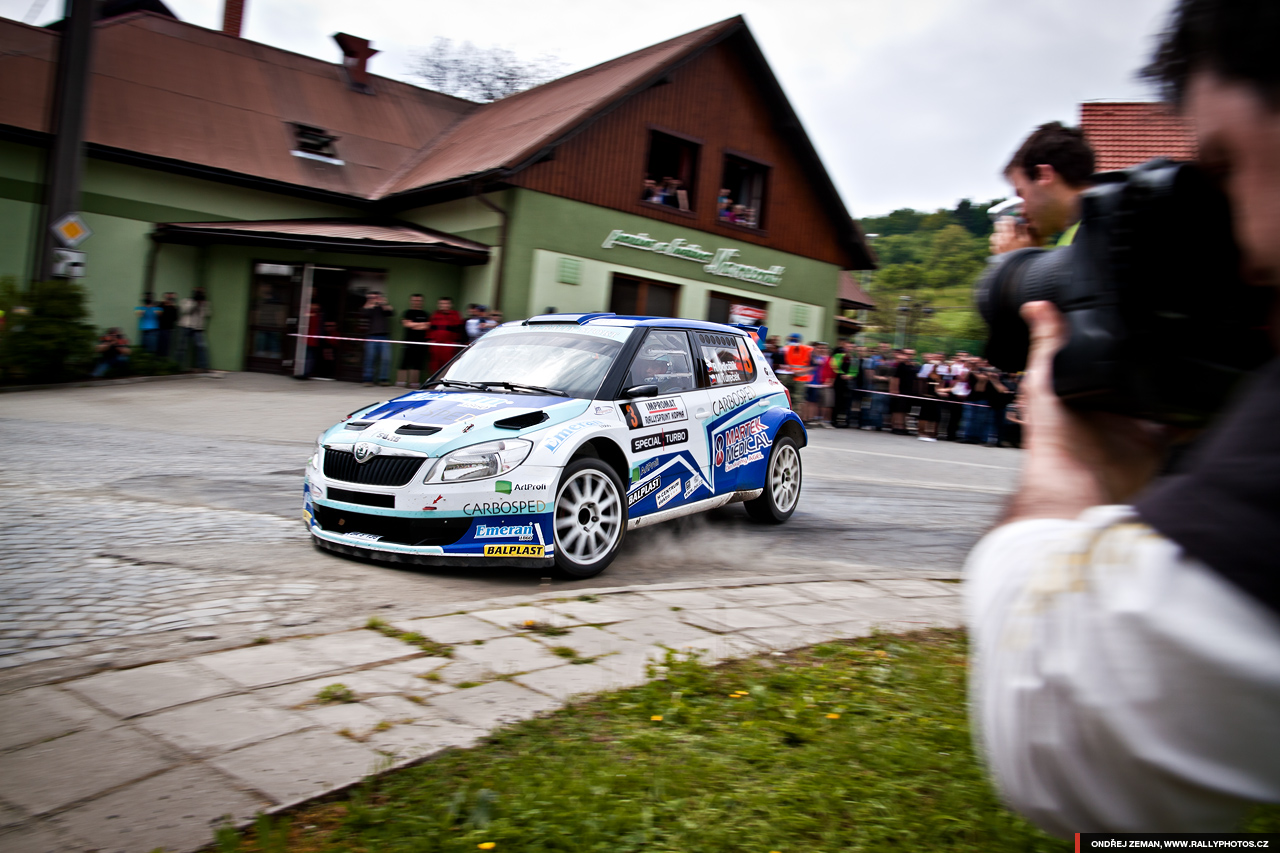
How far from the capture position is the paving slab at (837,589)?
604 centimetres

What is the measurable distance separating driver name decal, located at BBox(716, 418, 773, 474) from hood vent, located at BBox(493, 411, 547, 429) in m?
1.97

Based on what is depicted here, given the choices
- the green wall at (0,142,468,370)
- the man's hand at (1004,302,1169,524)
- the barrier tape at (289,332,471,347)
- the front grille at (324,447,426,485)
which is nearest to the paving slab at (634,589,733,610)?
the front grille at (324,447,426,485)

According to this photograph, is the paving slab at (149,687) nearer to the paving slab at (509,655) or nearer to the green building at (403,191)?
the paving slab at (509,655)

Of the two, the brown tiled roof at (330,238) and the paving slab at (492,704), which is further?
the brown tiled roof at (330,238)

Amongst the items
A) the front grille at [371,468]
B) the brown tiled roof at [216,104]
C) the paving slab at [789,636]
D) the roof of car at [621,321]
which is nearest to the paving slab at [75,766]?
the paving slab at [789,636]

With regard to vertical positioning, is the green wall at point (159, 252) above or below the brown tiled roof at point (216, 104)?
below

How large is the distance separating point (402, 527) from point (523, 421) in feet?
3.53

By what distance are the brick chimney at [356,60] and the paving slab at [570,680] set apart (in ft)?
90.0

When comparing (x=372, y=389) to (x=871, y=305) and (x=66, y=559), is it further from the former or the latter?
(x=871, y=305)

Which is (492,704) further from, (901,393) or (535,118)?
(535,118)

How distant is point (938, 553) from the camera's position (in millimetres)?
8070

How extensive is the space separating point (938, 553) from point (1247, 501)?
303 inches

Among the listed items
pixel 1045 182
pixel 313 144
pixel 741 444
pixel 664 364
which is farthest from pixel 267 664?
pixel 313 144

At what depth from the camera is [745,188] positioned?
26438 mm
